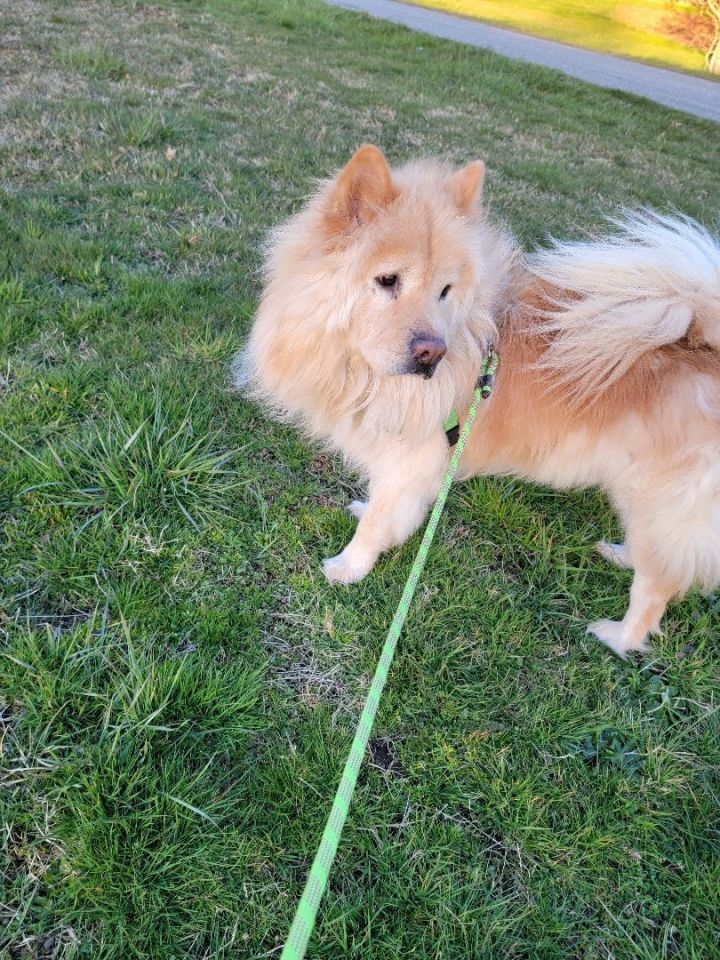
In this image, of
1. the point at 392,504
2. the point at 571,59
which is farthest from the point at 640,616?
the point at 571,59

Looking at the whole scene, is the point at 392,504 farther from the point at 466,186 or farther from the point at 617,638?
the point at 466,186

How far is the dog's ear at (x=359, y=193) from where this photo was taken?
1885mm

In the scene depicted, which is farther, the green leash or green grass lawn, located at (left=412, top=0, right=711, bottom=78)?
green grass lawn, located at (left=412, top=0, right=711, bottom=78)

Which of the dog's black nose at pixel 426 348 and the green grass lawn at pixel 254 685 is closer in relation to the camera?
the green grass lawn at pixel 254 685

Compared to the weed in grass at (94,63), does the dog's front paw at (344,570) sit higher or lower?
lower

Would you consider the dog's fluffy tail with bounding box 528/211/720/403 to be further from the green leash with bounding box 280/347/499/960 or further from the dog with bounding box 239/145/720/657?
the green leash with bounding box 280/347/499/960

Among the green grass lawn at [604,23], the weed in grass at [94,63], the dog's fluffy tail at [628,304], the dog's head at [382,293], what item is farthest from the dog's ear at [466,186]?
the green grass lawn at [604,23]

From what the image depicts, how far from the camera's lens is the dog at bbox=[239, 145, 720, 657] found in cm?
197

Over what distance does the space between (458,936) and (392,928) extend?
0.19m

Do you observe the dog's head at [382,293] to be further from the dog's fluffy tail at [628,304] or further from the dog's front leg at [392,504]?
the dog's fluffy tail at [628,304]

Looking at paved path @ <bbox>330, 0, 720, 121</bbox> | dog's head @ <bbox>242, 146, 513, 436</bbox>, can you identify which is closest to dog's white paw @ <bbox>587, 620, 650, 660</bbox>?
dog's head @ <bbox>242, 146, 513, 436</bbox>

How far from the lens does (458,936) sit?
1.60m

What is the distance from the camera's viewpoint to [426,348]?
74.3 inches

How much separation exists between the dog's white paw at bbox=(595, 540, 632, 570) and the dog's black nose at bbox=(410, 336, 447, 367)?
1435mm
